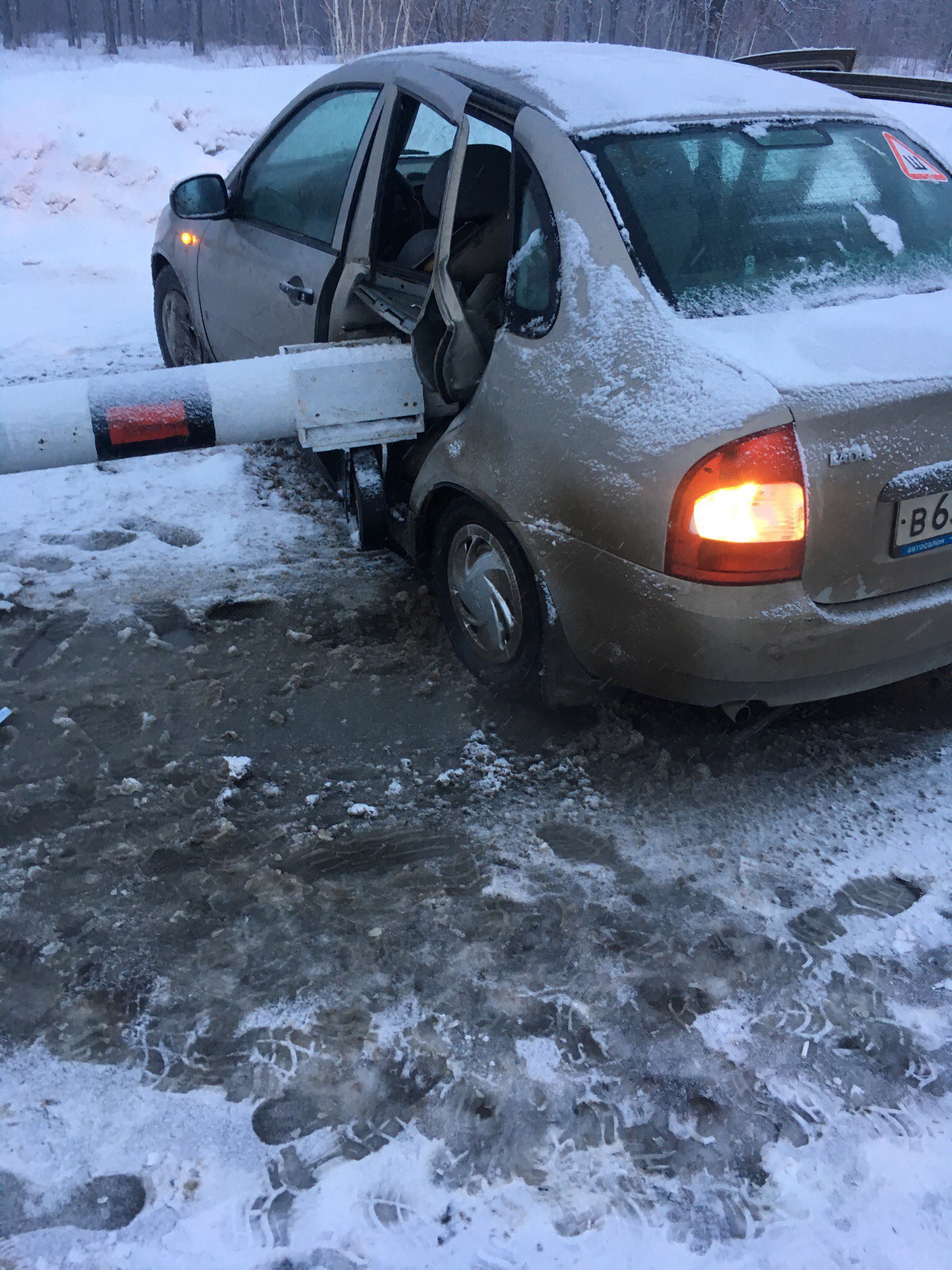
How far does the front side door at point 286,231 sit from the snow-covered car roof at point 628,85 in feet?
1.78

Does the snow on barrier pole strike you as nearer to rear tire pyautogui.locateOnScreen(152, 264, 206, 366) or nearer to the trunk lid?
the trunk lid

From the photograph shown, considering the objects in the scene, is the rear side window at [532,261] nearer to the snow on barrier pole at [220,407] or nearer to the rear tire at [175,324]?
the snow on barrier pole at [220,407]

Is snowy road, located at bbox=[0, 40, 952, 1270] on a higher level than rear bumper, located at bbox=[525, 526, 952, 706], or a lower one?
lower

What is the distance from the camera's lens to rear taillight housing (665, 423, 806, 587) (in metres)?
2.17

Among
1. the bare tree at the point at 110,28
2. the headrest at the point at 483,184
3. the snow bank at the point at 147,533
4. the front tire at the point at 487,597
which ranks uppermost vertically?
the bare tree at the point at 110,28

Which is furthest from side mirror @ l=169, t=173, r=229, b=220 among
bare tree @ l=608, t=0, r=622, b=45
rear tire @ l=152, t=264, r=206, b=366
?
bare tree @ l=608, t=0, r=622, b=45

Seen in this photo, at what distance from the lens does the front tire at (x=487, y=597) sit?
2811mm

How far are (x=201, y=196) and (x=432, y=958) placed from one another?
3.72 metres

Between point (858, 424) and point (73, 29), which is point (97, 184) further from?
point (73, 29)

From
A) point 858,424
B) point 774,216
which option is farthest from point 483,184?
point 858,424

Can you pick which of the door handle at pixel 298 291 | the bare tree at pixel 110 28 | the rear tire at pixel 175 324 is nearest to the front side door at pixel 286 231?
the door handle at pixel 298 291

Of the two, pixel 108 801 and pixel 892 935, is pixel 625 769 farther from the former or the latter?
pixel 108 801

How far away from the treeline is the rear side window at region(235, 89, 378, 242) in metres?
15.2

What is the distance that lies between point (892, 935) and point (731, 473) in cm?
117
